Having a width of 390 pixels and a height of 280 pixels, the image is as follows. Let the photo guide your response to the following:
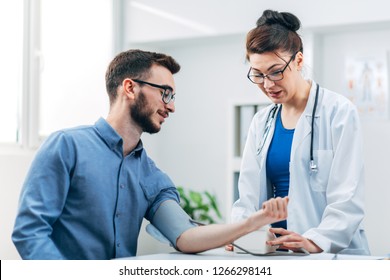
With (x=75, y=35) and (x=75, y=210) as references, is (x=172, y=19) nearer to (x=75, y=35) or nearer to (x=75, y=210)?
(x=75, y=35)

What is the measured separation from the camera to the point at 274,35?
1.82 metres

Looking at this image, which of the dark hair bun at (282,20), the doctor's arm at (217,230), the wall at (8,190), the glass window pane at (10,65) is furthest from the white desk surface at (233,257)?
the glass window pane at (10,65)

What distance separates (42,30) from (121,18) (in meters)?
0.57

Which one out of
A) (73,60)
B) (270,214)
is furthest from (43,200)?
(73,60)

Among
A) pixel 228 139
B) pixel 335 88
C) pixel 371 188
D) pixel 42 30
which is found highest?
pixel 42 30

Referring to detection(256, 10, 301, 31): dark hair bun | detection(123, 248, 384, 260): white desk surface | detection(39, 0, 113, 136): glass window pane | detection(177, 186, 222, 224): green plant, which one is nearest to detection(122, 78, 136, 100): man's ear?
detection(123, 248, 384, 260): white desk surface

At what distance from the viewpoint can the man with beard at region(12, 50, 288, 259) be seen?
1.39 metres

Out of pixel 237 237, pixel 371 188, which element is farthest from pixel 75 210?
pixel 371 188

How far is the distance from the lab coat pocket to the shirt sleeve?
27.2 inches

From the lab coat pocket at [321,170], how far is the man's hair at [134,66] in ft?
1.56

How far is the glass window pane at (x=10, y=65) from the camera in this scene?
3371 millimetres

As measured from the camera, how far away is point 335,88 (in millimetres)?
3477

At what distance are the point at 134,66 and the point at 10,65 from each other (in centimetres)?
199

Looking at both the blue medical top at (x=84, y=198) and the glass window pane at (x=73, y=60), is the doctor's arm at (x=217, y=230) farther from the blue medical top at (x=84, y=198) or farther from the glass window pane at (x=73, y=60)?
the glass window pane at (x=73, y=60)
